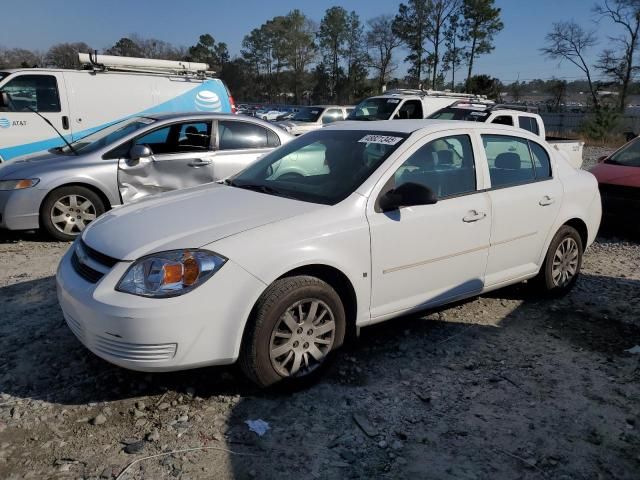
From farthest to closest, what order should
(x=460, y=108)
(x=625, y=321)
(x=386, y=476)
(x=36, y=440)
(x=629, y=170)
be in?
(x=460, y=108) → (x=629, y=170) → (x=625, y=321) → (x=36, y=440) → (x=386, y=476)

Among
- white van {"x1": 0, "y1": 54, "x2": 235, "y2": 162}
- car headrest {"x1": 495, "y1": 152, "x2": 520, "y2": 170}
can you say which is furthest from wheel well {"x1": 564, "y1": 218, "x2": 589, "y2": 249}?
white van {"x1": 0, "y1": 54, "x2": 235, "y2": 162}

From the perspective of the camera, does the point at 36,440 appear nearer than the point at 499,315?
Yes

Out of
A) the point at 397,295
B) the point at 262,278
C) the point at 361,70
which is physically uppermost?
the point at 361,70

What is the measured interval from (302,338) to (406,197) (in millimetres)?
1120

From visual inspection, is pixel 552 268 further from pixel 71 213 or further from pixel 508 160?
pixel 71 213

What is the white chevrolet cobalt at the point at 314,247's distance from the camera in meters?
2.87

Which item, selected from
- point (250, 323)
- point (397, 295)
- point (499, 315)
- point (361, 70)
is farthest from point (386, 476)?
point (361, 70)

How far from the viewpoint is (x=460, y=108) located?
11672mm

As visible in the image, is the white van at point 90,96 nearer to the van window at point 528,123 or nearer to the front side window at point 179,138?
the front side window at point 179,138

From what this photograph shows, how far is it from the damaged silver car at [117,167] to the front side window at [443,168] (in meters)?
3.53

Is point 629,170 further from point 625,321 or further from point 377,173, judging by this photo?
point 377,173

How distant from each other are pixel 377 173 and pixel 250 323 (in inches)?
52.0

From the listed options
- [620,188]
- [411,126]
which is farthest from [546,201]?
[620,188]

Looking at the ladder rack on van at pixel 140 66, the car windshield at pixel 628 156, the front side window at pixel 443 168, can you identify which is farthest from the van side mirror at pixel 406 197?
the ladder rack on van at pixel 140 66
